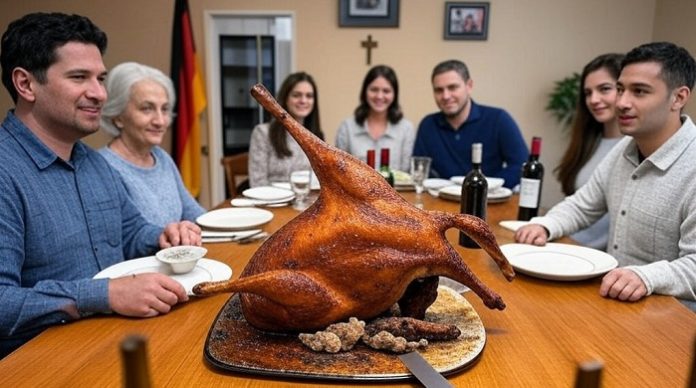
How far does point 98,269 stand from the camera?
1.40 meters

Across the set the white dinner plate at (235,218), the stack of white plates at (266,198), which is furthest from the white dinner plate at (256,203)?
the white dinner plate at (235,218)

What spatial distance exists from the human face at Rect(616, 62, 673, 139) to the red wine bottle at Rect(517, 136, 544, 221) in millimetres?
287

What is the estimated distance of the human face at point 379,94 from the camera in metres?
3.26

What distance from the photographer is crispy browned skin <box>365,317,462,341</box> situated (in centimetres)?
84

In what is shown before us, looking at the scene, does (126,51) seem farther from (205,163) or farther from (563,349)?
(563,349)

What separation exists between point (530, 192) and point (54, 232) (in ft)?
5.08

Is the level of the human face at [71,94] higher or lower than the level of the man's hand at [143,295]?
higher

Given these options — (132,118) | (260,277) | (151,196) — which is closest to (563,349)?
(260,277)

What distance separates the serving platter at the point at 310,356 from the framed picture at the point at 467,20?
379cm

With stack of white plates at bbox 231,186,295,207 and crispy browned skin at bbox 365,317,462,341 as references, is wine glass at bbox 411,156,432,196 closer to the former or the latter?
stack of white plates at bbox 231,186,295,207

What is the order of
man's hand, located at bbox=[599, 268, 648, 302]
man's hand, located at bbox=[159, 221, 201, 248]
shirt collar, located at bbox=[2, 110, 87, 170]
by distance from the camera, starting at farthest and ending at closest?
man's hand, located at bbox=[159, 221, 201, 248]
shirt collar, located at bbox=[2, 110, 87, 170]
man's hand, located at bbox=[599, 268, 648, 302]

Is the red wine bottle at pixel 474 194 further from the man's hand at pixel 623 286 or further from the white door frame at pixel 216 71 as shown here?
the white door frame at pixel 216 71

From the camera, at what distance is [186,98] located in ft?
13.8

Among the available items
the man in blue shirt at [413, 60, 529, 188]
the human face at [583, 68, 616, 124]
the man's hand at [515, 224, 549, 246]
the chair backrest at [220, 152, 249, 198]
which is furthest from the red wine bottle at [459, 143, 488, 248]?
the chair backrest at [220, 152, 249, 198]
